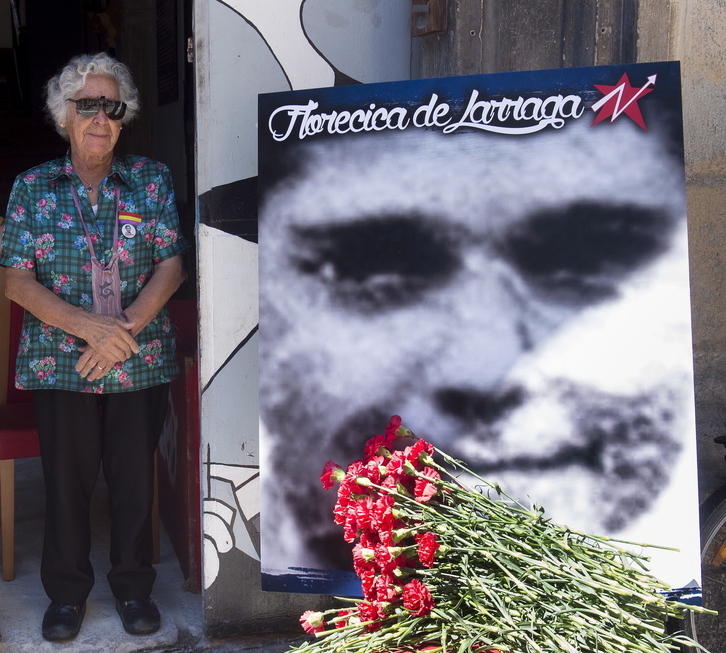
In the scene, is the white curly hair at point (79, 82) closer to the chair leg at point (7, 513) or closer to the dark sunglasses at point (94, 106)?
the dark sunglasses at point (94, 106)

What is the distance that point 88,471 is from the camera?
9.20ft

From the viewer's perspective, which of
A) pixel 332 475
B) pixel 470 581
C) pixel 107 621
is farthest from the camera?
pixel 107 621

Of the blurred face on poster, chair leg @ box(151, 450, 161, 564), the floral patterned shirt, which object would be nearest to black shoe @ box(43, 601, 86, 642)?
chair leg @ box(151, 450, 161, 564)

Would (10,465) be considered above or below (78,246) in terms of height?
below

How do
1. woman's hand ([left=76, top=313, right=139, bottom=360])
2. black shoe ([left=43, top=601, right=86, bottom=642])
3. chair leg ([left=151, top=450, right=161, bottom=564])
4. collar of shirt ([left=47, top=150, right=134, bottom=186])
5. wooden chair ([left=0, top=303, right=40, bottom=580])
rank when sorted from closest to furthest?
woman's hand ([left=76, top=313, right=139, bottom=360])
collar of shirt ([left=47, top=150, right=134, bottom=186])
black shoe ([left=43, top=601, right=86, bottom=642])
wooden chair ([left=0, top=303, right=40, bottom=580])
chair leg ([left=151, top=450, right=161, bottom=564])

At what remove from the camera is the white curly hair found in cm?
266

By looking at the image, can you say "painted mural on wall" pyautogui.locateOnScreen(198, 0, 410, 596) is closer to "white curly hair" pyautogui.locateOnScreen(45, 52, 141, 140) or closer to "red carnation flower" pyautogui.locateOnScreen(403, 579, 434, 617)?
"white curly hair" pyautogui.locateOnScreen(45, 52, 141, 140)

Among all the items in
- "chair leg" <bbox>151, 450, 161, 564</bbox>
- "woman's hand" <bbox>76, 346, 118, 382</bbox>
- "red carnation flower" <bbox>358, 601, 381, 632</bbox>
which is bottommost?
"chair leg" <bbox>151, 450, 161, 564</bbox>

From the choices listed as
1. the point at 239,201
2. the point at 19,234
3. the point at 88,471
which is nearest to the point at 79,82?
the point at 19,234

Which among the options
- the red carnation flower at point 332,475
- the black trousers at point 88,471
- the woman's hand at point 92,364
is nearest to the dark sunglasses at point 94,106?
the woman's hand at point 92,364

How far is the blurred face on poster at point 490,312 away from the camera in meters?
2.05

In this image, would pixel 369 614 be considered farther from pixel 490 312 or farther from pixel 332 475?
pixel 490 312

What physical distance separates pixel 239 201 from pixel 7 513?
1556mm

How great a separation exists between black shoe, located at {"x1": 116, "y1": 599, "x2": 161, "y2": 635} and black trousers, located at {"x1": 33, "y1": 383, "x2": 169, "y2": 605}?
0.08 metres
